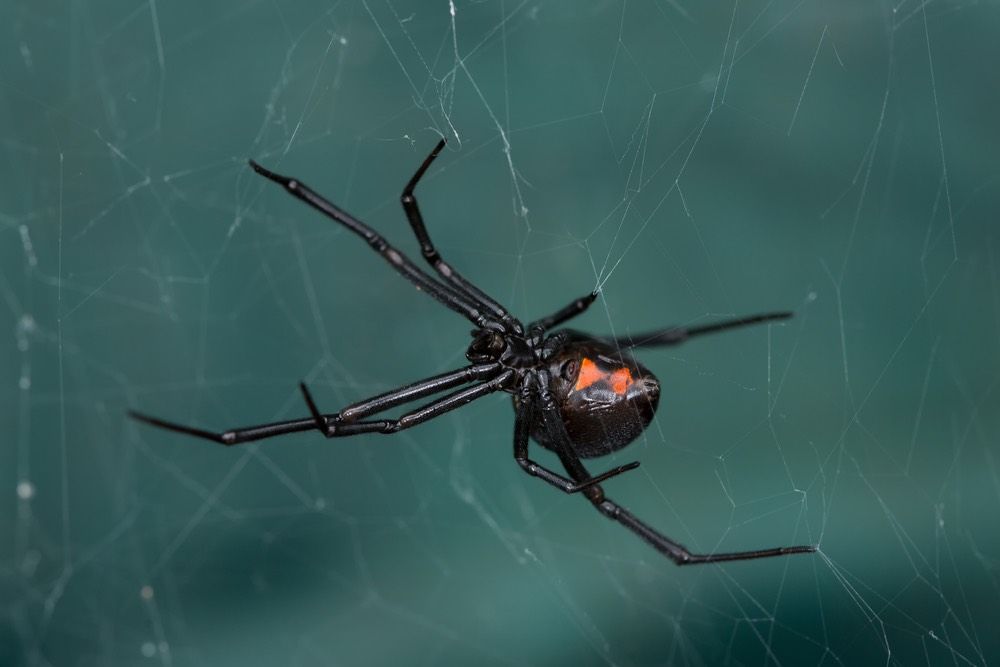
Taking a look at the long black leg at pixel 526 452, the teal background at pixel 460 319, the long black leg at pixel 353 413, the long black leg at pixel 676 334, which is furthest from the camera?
the teal background at pixel 460 319

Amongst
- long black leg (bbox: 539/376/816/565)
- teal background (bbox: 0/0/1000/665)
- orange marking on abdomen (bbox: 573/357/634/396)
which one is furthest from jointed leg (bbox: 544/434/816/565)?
teal background (bbox: 0/0/1000/665)

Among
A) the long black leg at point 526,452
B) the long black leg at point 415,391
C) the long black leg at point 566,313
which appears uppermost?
the long black leg at point 566,313

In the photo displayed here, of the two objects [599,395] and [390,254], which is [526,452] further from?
[390,254]

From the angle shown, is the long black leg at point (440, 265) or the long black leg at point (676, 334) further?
the long black leg at point (676, 334)

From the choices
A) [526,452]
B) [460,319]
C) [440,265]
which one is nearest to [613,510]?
[526,452]

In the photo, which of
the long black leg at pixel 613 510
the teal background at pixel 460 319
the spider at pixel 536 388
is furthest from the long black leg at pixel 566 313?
the teal background at pixel 460 319

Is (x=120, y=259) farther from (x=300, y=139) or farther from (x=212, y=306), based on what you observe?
(x=300, y=139)

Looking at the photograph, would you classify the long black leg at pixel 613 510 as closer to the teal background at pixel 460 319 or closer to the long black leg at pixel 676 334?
the long black leg at pixel 676 334

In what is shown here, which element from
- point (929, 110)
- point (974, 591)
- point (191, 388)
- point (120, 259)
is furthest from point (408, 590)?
point (929, 110)
